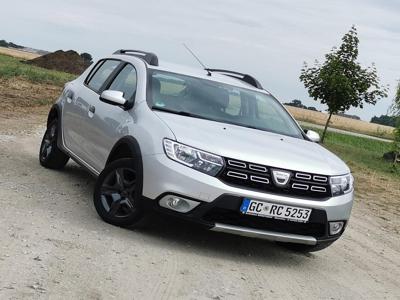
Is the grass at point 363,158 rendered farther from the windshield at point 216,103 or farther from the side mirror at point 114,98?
the side mirror at point 114,98

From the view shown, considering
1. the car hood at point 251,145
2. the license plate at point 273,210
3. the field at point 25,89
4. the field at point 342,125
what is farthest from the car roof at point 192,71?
the field at point 342,125

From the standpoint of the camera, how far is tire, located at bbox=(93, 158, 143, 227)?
6.21 metres

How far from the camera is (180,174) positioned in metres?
5.85

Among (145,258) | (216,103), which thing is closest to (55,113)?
(216,103)

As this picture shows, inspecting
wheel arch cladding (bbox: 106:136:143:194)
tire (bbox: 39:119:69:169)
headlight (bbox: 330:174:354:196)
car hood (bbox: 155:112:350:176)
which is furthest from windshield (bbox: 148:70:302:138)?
tire (bbox: 39:119:69:169)

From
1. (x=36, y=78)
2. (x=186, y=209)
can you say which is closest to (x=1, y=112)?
(x=186, y=209)

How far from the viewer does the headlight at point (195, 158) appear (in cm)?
587

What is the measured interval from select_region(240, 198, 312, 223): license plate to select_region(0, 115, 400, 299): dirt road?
18.4 inches

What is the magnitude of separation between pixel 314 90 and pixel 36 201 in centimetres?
2165

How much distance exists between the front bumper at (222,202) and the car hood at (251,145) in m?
0.25

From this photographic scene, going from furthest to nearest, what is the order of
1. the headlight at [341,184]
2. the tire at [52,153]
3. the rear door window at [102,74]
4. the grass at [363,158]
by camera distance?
the grass at [363,158] < the tire at [52,153] < the rear door window at [102,74] < the headlight at [341,184]

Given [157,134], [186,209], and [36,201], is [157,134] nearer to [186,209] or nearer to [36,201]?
[186,209]

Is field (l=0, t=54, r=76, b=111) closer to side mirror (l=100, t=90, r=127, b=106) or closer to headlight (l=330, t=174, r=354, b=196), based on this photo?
side mirror (l=100, t=90, r=127, b=106)

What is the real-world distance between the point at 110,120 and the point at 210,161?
164 centimetres
